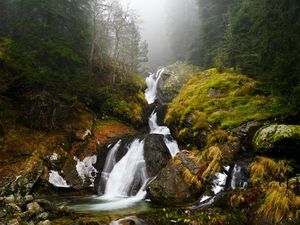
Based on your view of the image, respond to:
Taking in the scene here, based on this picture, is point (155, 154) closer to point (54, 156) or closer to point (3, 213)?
point (54, 156)

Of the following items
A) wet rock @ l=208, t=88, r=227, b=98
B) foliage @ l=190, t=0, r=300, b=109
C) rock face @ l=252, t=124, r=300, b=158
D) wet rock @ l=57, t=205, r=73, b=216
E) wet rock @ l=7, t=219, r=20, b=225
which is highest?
foliage @ l=190, t=0, r=300, b=109

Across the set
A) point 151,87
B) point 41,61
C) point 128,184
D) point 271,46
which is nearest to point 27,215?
point 128,184

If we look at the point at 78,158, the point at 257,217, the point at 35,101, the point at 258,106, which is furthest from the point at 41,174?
the point at 258,106

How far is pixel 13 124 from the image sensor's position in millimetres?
16328

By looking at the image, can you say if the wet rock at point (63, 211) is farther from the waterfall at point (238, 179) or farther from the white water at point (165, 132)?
the white water at point (165, 132)

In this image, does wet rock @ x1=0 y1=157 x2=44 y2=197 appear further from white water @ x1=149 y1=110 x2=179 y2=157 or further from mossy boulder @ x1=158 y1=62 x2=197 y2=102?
mossy boulder @ x1=158 y1=62 x2=197 y2=102

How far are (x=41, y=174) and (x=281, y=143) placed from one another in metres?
10.8

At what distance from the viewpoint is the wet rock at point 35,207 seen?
9828 mm

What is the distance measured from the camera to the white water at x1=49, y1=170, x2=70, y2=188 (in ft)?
47.7

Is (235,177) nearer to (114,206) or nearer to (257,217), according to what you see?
(257,217)

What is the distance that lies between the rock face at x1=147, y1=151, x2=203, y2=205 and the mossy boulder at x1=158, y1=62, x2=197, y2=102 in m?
20.6

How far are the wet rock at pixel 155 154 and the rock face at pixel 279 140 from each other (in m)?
5.46

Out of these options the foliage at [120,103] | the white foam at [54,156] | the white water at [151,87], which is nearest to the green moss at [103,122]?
the foliage at [120,103]

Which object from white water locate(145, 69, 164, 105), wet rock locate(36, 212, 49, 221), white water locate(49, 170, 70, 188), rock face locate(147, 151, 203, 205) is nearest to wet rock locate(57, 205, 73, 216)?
wet rock locate(36, 212, 49, 221)
